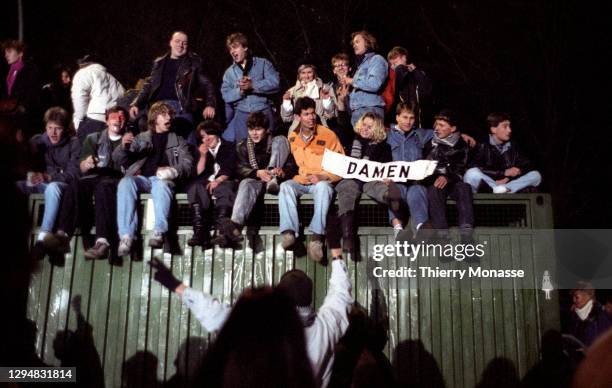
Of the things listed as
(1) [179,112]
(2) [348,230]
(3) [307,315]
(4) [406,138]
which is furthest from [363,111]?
(3) [307,315]

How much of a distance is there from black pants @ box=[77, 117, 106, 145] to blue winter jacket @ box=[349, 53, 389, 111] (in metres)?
3.67

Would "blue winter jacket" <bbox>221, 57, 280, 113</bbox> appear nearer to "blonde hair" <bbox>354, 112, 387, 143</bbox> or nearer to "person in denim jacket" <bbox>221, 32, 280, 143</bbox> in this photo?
"person in denim jacket" <bbox>221, 32, 280, 143</bbox>

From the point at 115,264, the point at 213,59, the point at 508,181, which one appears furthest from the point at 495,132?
the point at 213,59

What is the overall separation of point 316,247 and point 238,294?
114 centimetres

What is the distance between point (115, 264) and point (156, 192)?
41.4 inches

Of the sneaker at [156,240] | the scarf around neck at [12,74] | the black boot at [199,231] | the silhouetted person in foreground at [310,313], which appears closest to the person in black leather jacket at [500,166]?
the black boot at [199,231]

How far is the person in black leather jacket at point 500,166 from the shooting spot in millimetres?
8008

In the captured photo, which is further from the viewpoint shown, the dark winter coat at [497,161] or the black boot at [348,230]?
the dark winter coat at [497,161]

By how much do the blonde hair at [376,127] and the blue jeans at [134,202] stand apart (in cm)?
261

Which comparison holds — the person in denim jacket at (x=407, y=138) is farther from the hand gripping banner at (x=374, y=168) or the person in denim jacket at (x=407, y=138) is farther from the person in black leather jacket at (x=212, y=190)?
the person in black leather jacket at (x=212, y=190)

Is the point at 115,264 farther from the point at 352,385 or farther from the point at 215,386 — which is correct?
the point at 215,386

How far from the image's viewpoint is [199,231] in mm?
7484

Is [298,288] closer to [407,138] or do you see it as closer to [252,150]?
[252,150]

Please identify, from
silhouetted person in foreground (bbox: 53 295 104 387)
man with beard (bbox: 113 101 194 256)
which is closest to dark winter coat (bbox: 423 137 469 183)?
man with beard (bbox: 113 101 194 256)
